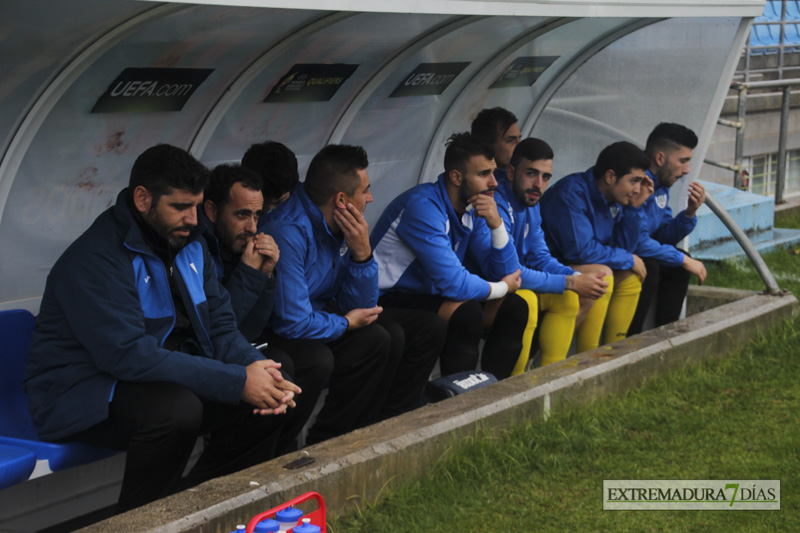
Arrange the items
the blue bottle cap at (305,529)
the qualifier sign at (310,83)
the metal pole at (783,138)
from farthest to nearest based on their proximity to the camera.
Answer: the metal pole at (783,138), the qualifier sign at (310,83), the blue bottle cap at (305,529)

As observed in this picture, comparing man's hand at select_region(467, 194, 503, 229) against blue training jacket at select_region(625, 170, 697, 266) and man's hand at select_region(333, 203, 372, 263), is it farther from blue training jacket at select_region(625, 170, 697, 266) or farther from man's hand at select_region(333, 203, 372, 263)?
blue training jacket at select_region(625, 170, 697, 266)

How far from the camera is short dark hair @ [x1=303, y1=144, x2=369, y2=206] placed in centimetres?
425

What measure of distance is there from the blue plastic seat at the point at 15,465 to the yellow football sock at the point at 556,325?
286 cm

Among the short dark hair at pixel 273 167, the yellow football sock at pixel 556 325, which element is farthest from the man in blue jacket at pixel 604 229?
the short dark hair at pixel 273 167

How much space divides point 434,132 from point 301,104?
1181 mm

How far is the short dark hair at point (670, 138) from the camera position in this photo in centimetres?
606

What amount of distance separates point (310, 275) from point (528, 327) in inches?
49.9

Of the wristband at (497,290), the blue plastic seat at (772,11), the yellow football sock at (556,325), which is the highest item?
the blue plastic seat at (772,11)

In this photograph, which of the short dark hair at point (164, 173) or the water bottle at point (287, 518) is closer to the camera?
the water bottle at point (287, 518)

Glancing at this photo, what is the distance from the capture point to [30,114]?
364 centimetres

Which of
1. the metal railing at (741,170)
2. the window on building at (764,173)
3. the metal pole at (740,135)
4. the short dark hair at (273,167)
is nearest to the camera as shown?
the short dark hair at (273,167)

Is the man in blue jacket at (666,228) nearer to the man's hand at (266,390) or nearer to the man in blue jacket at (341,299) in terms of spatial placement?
the man in blue jacket at (341,299)

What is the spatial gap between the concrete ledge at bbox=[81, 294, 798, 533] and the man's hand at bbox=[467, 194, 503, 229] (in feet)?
2.40

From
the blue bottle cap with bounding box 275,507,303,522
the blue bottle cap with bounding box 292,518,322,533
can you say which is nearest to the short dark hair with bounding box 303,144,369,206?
the blue bottle cap with bounding box 275,507,303,522
